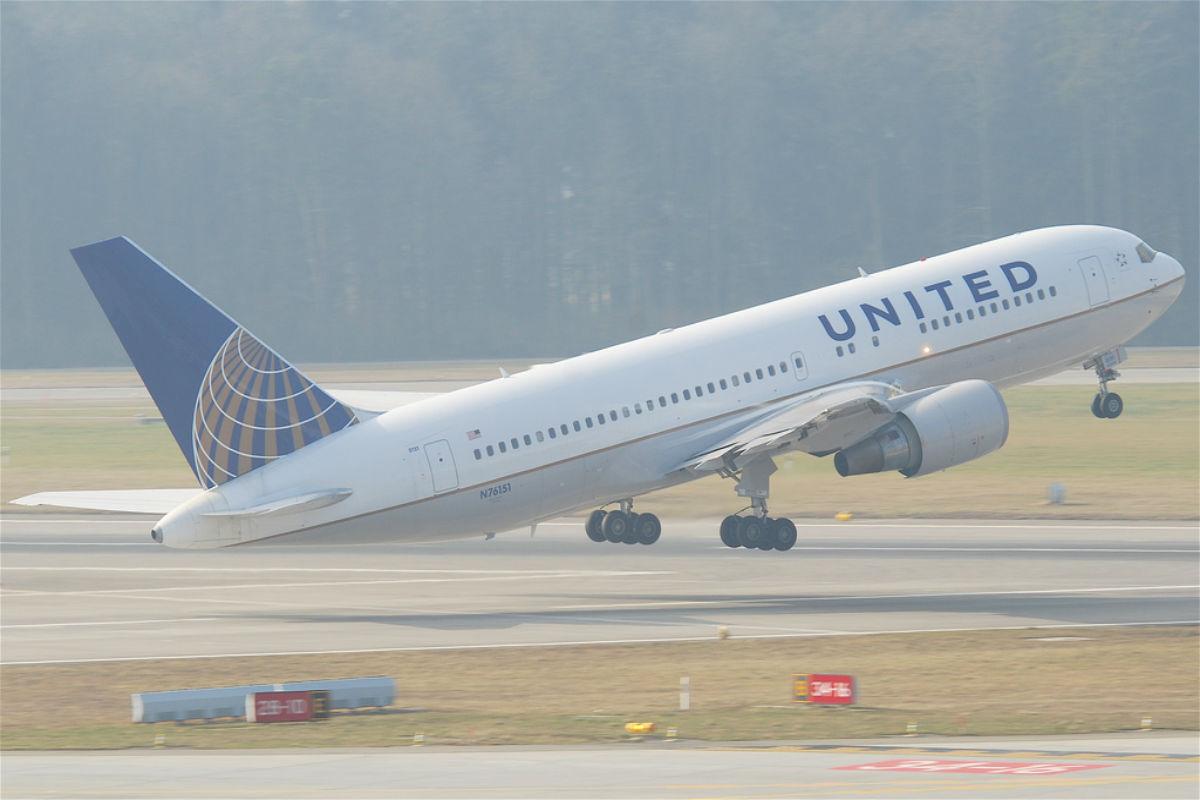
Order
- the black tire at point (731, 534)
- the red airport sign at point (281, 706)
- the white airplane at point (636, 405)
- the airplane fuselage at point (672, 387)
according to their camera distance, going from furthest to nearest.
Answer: the black tire at point (731, 534) → the airplane fuselage at point (672, 387) → the white airplane at point (636, 405) → the red airport sign at point (281, 706)

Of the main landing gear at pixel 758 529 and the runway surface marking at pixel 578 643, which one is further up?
the main landing gear at pixel 758 529

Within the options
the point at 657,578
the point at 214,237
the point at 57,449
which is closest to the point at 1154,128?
the point at 214,237

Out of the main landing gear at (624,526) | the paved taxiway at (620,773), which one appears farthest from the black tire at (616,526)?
the paved taxiway at (620,773)

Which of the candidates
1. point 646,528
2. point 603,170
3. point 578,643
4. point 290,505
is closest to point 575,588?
point 646,528

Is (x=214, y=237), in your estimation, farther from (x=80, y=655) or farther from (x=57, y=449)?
(x=80, y=655)

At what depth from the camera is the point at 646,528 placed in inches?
2267

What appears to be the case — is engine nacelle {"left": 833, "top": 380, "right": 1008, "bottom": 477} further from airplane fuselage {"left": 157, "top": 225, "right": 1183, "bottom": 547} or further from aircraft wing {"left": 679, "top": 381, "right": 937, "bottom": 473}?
airplane fuselage {"left": 157, "top": 225, "right": 1183, "bottom": 547}

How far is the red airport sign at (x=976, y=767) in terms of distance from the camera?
88.7 ft

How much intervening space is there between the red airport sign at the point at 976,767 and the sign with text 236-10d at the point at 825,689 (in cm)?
750

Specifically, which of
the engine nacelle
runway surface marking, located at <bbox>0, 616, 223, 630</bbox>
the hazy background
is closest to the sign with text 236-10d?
the engine nacelle

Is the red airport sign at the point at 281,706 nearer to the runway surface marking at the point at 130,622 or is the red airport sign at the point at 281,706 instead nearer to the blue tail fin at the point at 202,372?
the blue tail fin at the point at 202,372

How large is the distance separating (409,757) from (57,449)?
74.0 meters

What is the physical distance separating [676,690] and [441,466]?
1260 centimetres

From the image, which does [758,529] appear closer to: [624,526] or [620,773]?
[624,526]
